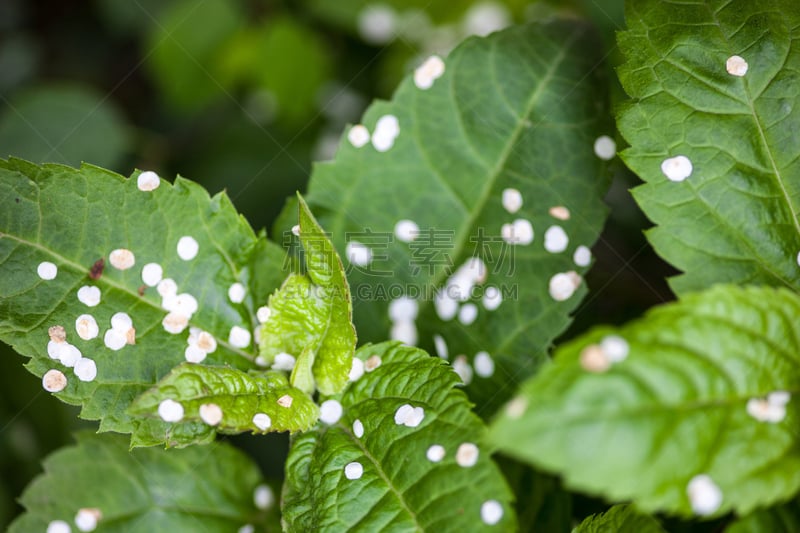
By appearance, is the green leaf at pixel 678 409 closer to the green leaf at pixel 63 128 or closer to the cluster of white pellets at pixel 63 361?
the cluster of white pellets at pixel 63 361

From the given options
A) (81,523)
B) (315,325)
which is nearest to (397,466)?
(315,325)

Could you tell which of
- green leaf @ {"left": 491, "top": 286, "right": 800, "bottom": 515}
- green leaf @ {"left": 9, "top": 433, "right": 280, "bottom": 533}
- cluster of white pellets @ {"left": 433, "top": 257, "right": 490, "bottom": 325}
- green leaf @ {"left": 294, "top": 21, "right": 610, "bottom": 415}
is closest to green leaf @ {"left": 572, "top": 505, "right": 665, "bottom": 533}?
green leaf @ {"left": 491, "top": 286, "right": 800, "bottom": 515}

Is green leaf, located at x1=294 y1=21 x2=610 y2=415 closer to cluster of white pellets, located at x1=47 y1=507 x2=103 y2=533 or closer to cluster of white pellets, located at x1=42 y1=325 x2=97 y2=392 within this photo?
cluster of white pellets, located at x1=42 y1=325 x2=97 y2=392

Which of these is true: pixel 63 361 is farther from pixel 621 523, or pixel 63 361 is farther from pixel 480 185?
pixel 621 523

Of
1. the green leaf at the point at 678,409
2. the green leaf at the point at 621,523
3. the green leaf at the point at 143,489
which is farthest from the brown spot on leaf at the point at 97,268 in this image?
the green leaf at the point at 621,523

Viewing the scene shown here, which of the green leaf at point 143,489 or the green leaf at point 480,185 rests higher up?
the green leaf at point 480,185

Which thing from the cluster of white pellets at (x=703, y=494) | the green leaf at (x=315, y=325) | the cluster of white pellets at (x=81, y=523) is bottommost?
the cluster of white pellets at (x=81, y=523)
